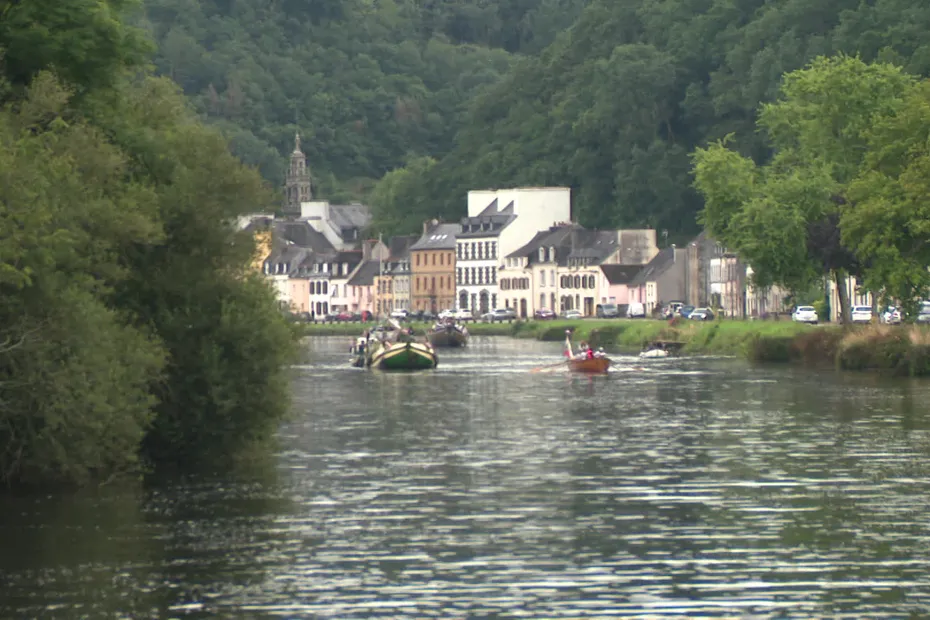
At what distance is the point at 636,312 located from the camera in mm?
190875

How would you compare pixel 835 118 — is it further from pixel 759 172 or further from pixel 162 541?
pixel 162 541

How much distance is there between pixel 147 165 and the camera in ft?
170

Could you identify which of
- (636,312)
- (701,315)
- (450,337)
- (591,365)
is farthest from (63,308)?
(636,312)

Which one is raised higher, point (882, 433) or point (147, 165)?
point (147, 165)

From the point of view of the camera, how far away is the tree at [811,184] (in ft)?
367

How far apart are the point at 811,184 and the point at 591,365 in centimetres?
1551

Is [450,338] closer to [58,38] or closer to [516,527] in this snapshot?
[58,38]

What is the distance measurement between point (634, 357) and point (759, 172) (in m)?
13.2

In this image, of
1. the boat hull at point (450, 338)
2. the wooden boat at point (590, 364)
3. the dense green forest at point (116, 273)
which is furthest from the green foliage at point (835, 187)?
the dense green forest at point (116, 273)

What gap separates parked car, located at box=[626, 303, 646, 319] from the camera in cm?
19038

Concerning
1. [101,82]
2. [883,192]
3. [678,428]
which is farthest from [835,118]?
[101,82]

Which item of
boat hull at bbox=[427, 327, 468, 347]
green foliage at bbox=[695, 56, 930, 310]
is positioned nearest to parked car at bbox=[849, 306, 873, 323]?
green foliage at bbox=[695, 56, 930, 310]

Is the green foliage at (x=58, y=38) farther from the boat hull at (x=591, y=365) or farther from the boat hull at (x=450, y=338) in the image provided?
the boat hull at (x=450, y=338)

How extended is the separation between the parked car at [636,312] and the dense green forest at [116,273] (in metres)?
136
